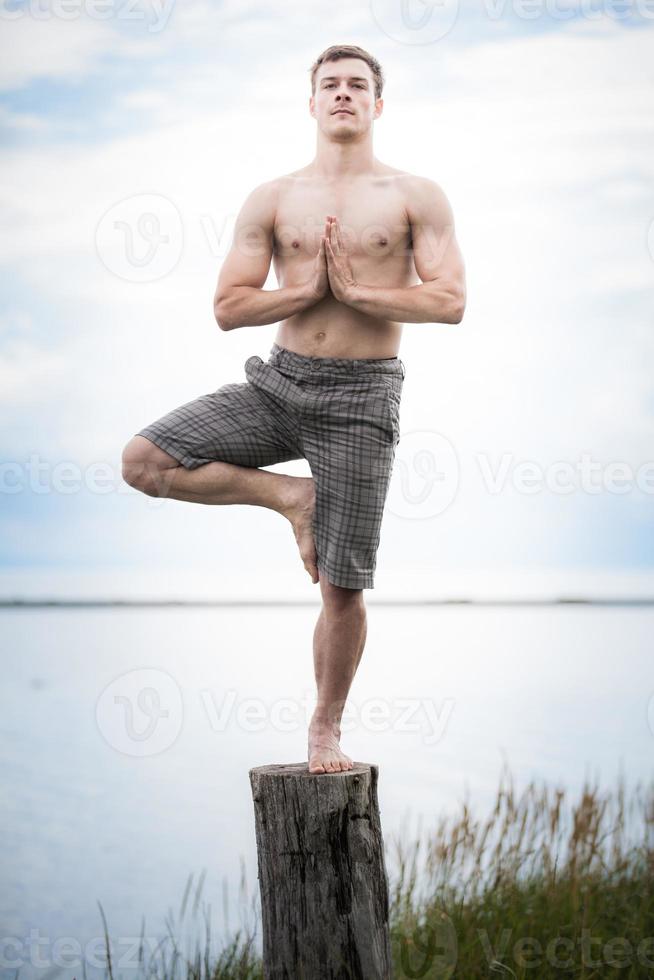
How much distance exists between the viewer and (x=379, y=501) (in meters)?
3.88

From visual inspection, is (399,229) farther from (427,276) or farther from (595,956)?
(595,956)

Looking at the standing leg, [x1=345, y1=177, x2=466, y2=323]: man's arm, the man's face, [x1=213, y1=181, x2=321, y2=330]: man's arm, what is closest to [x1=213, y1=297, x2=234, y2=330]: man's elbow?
[x1=213, y1=181, x2=321, y2=330]: man's arm

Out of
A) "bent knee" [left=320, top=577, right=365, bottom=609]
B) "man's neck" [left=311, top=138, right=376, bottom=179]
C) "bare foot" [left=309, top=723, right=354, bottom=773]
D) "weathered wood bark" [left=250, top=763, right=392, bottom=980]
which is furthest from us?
"man's neck" [left=311, top=138, right=376, bottom=179]

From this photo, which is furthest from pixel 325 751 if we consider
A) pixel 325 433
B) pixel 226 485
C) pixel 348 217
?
pixel 348 217

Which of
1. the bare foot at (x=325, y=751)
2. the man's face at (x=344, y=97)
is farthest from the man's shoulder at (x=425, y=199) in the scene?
the bare foot at (x=325, y=751)

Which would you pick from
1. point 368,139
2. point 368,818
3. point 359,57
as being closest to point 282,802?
point 368,818

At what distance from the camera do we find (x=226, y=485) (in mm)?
3975

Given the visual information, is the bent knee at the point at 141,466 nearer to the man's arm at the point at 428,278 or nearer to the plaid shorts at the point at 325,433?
the plaid shorts at the point at 325,433

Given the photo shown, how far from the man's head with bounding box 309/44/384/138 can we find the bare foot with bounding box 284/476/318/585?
1.29 m

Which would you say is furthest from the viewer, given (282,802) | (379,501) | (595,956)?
(595,956)

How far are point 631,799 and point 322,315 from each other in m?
3.49

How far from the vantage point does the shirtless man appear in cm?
384

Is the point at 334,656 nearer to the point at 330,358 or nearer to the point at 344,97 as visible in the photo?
the point at 330,358

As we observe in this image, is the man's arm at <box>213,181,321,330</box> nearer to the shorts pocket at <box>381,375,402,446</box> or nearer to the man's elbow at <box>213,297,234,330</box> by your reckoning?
the man's elbow at <box>213,297,234,330</box>
